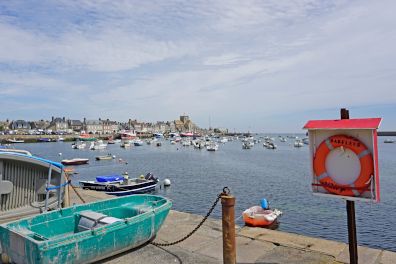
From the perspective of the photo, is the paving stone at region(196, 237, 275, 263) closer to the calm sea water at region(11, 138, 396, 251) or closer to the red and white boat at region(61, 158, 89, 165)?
the calm sea water at region(11, 138, 396, 251)

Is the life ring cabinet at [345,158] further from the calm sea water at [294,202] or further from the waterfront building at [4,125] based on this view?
the waterfront building at [4,125]

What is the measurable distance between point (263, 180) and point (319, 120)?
3123 centimetres

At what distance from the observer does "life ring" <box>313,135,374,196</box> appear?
4422mm

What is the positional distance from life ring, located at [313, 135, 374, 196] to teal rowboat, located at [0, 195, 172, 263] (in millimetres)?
3686

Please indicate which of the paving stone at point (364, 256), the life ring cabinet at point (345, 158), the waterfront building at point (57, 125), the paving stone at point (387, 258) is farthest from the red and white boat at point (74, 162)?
the waterfront building at point (57, 125)

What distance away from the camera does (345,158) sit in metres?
4.66

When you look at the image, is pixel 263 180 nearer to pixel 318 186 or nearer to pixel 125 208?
pixel 125 208

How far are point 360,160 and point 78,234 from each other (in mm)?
4610

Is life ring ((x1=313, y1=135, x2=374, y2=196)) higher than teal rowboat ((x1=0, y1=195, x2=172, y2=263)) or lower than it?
higher

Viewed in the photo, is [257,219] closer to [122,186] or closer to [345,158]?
[345,158]

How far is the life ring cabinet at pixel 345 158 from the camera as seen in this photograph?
14.3 ft

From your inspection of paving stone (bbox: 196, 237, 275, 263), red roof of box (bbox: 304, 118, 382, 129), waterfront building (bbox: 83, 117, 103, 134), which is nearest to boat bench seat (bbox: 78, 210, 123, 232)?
paving stone (bbox: 196, 237, 275, 263)

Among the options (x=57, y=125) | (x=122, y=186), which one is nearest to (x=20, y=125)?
(x=57, y=125)

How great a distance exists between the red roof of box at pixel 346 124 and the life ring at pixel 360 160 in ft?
0.59
